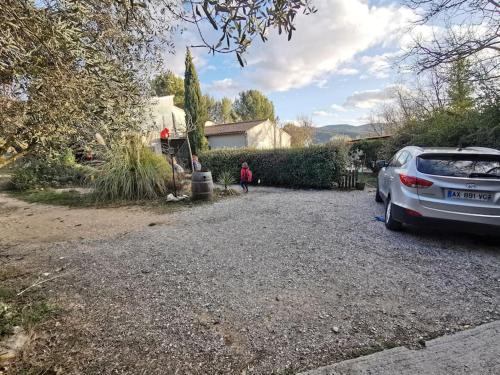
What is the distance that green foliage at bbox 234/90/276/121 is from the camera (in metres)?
41.4

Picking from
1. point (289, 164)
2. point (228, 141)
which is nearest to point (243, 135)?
point (228, 141)

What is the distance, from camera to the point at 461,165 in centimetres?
384

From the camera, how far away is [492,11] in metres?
7.05

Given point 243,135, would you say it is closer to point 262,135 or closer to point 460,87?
point 262,135

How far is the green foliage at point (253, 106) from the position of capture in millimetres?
41375

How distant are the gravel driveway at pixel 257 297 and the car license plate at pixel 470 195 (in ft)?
2.48

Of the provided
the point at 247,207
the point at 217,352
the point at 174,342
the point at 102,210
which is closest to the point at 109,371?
the point at 174,342

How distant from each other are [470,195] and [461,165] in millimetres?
455

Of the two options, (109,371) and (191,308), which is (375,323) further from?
(109,371)

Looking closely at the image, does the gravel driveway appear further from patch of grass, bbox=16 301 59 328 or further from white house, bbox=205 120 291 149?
white house, bbox=205 120 291 149

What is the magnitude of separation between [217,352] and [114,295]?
56.0 inches

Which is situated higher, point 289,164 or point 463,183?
point 289,164

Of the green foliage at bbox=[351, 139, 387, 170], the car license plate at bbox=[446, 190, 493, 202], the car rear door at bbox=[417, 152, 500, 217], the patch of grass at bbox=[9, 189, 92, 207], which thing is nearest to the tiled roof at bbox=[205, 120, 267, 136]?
the green foliage at bbox=[351, 139, 387, 170]

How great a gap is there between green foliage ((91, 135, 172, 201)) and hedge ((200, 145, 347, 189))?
4567 millimetres
